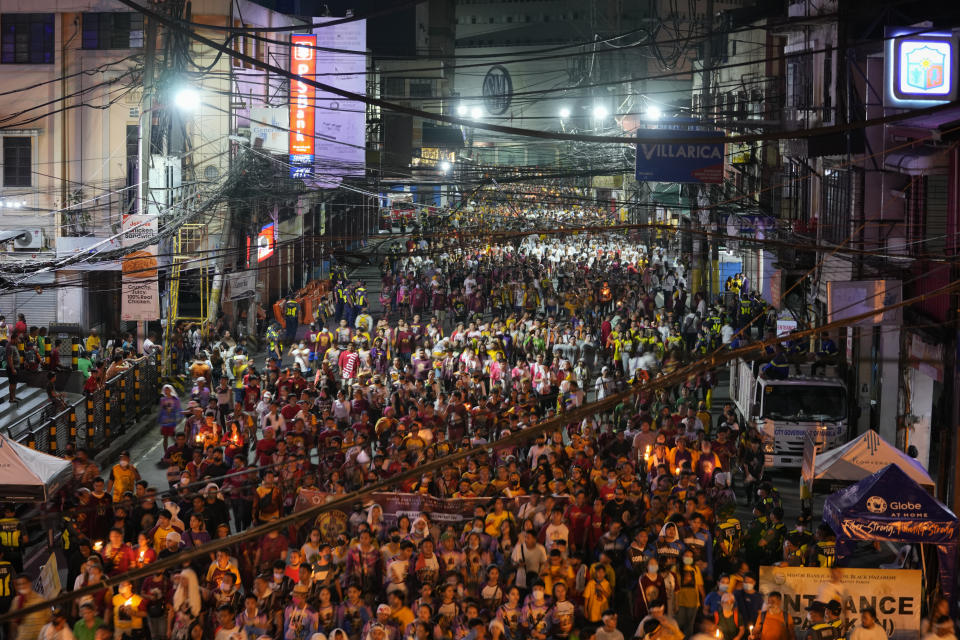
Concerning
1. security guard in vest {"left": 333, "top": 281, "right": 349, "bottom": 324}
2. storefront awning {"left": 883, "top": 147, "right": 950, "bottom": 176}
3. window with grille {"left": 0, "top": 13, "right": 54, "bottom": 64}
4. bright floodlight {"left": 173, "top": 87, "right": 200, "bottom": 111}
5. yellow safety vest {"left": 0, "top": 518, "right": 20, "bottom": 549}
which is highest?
window with grille {"left": 0, "top": 13, "right": 54, "bottom": 64}

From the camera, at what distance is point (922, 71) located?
16281mm

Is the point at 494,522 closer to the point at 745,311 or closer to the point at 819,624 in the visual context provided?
the point at 819,624

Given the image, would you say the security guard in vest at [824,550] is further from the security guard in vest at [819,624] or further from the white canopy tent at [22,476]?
the white canopy tent at [22,476]

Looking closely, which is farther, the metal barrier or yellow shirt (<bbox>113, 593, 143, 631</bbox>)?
the metal barrier

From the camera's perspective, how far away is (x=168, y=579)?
11.5 metres

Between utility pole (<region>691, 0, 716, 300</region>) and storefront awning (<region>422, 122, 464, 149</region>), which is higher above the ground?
storefront awning (<region>422, 122, 464, 149</region>)

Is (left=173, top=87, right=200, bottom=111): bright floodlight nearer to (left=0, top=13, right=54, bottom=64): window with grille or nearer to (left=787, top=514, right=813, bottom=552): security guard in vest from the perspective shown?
(left=0, top=13, right=54, bottom=64): window with grille

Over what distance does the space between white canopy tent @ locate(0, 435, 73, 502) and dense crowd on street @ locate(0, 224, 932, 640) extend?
1.90 ft

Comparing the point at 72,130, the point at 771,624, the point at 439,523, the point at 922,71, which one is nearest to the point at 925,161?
the point at 922,71

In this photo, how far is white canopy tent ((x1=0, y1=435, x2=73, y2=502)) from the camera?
13789 millimetres

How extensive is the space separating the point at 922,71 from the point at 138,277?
15645mm

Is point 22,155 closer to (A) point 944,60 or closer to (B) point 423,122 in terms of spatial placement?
(A) point 944,60

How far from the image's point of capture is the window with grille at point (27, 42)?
1304 inches

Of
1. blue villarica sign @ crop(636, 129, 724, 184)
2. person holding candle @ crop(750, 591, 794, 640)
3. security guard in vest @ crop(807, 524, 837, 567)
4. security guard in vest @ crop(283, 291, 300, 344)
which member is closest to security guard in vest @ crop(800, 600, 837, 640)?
person holding candle @ crop(750, 591, 794, 640)
